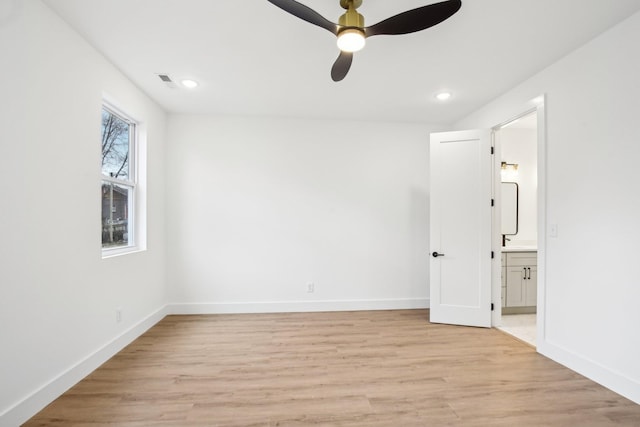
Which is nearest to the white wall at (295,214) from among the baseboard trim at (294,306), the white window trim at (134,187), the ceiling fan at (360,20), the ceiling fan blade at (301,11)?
the baseboard trim at (294,306)

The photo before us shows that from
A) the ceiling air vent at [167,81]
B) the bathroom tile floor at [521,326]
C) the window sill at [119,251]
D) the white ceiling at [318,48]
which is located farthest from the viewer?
the bathroom tile floor at [521,326]

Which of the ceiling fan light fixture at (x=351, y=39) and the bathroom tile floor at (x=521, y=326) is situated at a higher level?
the ceiling fan light fixture at (x=351, y=39)

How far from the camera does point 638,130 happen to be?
6.56ft

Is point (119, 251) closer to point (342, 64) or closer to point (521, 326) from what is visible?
point (342, 64)

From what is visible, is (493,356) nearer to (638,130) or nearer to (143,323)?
(638,130)

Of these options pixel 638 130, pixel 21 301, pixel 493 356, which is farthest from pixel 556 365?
pixel 21 301

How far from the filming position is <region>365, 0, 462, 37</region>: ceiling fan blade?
5.07 ft

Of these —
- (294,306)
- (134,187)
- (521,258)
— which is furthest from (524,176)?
(134,187)

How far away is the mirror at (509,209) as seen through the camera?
439cm

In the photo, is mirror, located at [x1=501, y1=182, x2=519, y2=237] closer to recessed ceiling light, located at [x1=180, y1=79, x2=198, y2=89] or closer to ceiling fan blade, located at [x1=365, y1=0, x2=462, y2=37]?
ceiling fan blade, located at [x1=365, y1=0, x2=462, y2=37]

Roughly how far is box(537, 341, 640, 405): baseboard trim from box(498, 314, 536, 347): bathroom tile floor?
0.99 feet

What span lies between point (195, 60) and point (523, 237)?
4.80 meters

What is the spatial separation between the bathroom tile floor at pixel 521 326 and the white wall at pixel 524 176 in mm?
1092

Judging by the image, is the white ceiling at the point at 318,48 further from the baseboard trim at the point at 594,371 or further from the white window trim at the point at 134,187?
the baseboard trim at the point at 594,371
